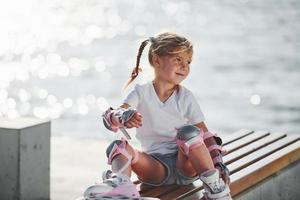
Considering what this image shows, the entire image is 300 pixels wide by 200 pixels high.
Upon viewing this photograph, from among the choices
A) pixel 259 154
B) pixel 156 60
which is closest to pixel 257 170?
pixel 259 154

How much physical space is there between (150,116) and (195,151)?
A: 39 centimetres

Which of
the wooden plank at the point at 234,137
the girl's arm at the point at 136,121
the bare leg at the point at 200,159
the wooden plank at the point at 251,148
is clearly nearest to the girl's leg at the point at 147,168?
the bare leg at the point at 200,159

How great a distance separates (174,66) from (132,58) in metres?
10.7

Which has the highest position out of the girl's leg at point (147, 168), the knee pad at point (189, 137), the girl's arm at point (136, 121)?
the girl's arm at point (136, 121)

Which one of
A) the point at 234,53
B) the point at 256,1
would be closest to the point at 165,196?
the point at 234,53

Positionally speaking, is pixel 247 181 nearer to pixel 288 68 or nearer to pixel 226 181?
pixel 226 181

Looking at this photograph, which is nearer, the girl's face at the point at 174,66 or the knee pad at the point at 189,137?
the knee pad at the point at 189,137

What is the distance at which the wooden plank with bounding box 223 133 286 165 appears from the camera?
207 inches

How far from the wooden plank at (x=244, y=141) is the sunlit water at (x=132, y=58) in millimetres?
1255

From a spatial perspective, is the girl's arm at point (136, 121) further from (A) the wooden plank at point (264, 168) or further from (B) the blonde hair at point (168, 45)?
(A) the wooden plank at point (264, 168)

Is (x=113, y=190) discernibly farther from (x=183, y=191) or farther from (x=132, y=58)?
(x=132, y=58)

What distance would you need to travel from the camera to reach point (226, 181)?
4383mm

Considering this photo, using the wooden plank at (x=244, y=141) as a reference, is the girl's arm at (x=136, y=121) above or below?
above

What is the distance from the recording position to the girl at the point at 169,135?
4.19 metres
